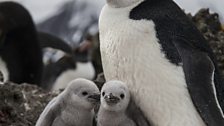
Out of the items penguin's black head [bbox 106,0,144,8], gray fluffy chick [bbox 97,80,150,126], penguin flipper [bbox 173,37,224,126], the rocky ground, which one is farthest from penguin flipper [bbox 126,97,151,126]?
the rocky ground

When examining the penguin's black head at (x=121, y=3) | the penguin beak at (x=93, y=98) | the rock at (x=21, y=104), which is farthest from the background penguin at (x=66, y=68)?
the penguin beak at (x=93, y=98)

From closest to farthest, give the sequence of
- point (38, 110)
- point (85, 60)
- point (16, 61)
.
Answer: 1. point (38, 110)
2. point (16, 61)
3. point (85, 60)

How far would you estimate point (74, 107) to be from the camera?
4922 mm

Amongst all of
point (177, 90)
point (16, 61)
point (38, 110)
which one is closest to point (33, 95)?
point (38, 110)

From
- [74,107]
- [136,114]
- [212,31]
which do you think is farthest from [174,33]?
[212,31]

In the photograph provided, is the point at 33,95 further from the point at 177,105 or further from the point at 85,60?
the point at 85,60

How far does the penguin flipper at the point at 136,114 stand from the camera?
15.9ft

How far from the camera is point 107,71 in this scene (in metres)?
5.05

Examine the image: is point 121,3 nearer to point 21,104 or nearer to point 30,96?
point 21,104

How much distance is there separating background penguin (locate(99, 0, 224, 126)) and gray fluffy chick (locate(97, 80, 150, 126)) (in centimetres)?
6

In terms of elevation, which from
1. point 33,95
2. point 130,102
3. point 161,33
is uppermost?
point 161,33

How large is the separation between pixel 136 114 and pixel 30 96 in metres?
1.20

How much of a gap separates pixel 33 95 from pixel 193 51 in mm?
1454

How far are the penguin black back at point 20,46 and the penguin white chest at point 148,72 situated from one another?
533cm
